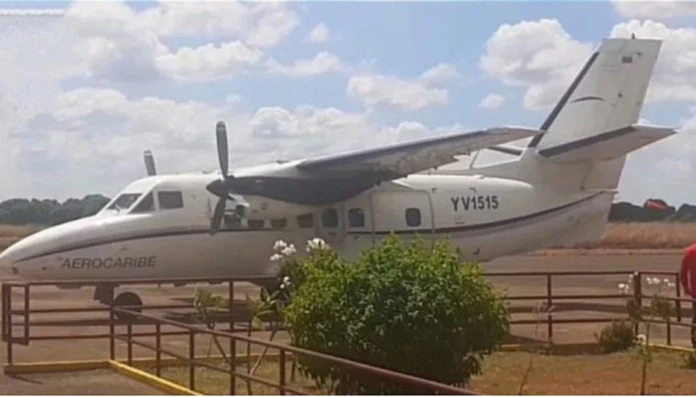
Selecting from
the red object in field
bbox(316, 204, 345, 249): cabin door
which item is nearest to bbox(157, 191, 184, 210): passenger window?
bbox(316, 204, 345, 249): cabin door

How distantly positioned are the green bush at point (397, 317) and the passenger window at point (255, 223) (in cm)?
1192

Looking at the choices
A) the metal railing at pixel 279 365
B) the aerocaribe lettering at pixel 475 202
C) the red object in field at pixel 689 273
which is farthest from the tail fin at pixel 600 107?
the metal railing at pixel 279 365

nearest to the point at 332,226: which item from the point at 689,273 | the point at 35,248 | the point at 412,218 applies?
the point at 412,218

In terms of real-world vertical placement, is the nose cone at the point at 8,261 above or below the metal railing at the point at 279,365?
above

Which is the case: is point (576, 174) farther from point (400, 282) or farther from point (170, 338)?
point (400, 282)

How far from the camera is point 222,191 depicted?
70.5 feet

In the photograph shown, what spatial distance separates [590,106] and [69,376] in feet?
50.9

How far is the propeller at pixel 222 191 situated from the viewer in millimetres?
21469

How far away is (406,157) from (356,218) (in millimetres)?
1909

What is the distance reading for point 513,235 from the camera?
2450 centimetres

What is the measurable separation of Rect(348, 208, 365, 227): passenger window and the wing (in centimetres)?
91

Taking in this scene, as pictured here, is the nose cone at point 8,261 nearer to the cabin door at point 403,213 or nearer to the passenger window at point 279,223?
the passenger window at point 279,223

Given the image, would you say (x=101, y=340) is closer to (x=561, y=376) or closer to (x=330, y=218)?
(x=561, y=376)

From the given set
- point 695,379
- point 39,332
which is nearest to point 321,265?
point 695,379
